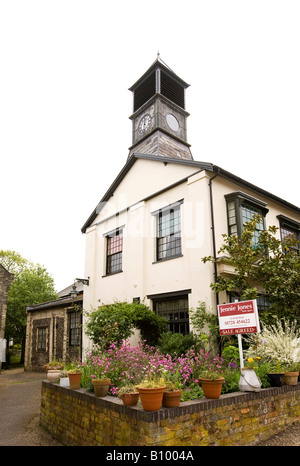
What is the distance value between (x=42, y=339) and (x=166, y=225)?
12.0 metres

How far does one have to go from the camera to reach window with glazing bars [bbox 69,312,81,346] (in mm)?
17000

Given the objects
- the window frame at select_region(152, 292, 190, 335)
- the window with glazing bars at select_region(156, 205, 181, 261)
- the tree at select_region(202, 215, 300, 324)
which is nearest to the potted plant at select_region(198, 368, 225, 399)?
the tree at select_region(202, 215, 300, 324)

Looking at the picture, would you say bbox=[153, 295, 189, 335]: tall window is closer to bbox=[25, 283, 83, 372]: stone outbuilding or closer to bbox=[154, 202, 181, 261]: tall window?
bbox=[154, 202, 181, 261]: tall window

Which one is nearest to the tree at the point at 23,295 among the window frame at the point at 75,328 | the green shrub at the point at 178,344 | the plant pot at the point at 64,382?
the window frame at the point at 75,328

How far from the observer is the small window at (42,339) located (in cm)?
Result: 1933

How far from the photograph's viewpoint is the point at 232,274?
1043 centimetres

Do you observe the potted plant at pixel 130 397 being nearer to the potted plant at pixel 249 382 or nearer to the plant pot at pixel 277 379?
the potted plant at pixel 249 382

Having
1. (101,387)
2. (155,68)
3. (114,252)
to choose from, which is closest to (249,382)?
(101,387)

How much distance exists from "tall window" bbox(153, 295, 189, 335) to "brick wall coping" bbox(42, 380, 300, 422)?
16.3ft

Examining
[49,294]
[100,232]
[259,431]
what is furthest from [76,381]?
[49,294]

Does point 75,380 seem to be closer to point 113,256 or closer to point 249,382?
point 249,382

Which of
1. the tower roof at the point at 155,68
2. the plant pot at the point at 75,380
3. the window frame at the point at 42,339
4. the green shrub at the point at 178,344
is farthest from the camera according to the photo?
the tower roof at the point at 155,68

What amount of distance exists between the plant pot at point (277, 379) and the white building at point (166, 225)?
3.70 meters
